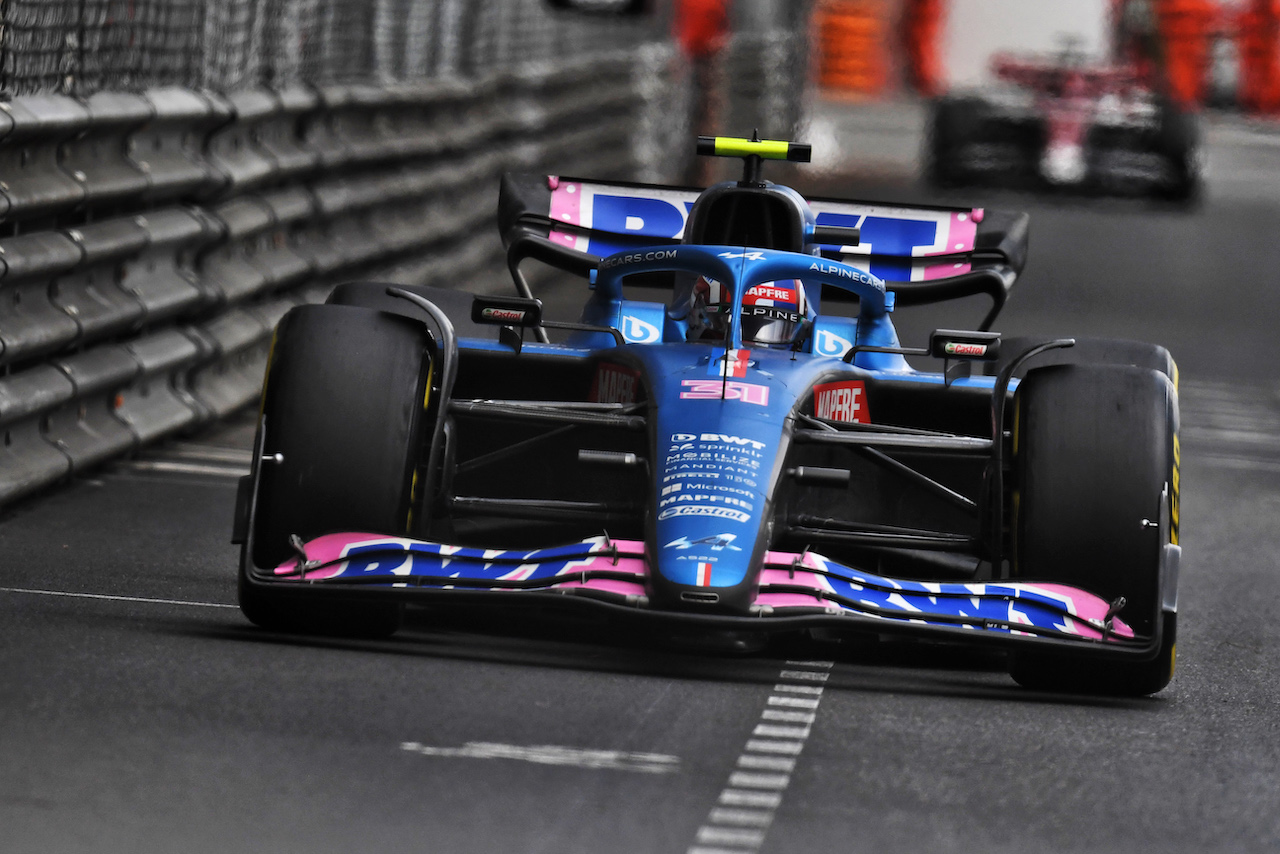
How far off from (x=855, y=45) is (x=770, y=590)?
42.9 m

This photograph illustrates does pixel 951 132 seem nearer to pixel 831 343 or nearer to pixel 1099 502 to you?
pixel 831 343

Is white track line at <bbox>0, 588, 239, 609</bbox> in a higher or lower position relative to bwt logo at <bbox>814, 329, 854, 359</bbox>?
lower

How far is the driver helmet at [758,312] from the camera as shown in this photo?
6.98m

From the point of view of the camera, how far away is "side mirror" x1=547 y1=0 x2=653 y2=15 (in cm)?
2094

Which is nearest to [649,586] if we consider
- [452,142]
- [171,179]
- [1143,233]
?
[171,179]

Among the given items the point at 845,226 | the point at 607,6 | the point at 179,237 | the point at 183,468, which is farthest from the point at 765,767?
the point at 607,6

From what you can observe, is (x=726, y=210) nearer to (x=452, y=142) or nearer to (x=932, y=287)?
(x=932, y=287)

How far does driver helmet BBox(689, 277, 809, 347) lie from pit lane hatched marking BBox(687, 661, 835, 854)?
1380 millimetres

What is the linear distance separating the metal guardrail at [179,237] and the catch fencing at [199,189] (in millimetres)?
15

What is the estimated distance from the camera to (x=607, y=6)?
2150 cm

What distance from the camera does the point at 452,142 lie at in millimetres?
14969

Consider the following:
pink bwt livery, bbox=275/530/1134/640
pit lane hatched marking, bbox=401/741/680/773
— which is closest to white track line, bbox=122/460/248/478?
pink bwt livery, bbox=275/530/1134/640

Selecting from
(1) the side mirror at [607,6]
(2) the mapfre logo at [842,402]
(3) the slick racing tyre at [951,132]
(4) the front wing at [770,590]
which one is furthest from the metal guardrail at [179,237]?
(3) the slick racing tyre at [951,132]

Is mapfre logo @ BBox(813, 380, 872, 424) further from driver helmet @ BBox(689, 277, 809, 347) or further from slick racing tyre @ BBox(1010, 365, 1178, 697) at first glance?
slick racing tyre @ BBox(1010, 365, 1178, 697)
